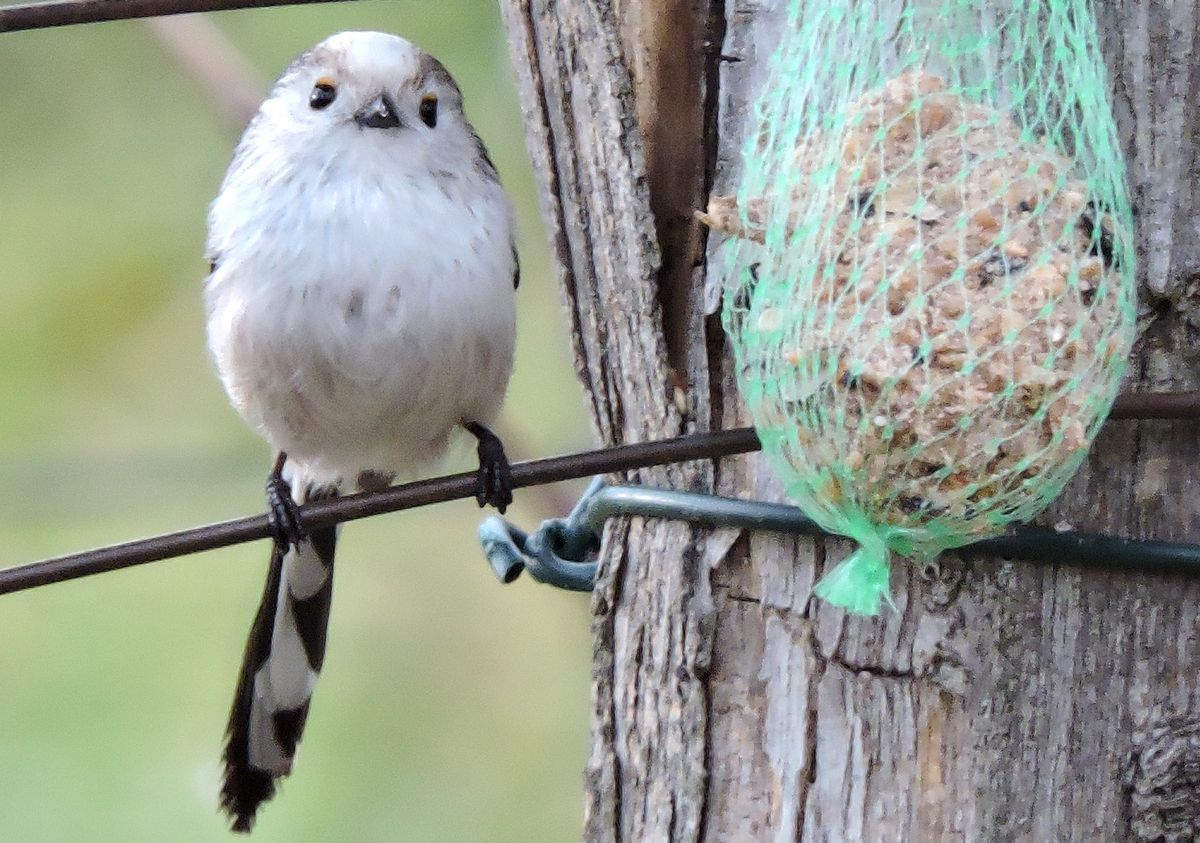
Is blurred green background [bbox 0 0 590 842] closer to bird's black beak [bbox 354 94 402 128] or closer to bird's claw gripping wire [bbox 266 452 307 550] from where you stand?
bird's claw gripping wire [bbox 266 452 307 550]

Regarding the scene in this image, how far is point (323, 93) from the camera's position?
2.24 metres

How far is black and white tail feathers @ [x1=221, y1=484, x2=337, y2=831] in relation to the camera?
2.57 meters

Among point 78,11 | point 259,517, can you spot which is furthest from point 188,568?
point 78,11

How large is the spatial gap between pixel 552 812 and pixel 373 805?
1.49 ft

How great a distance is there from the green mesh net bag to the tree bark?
16 centimetres

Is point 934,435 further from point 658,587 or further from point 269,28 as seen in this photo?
point 269,28

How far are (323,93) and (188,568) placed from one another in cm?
215

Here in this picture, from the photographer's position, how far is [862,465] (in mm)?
1427

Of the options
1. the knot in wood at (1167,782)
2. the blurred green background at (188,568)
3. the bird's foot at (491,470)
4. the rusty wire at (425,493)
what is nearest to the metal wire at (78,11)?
the rusty wire at (425,493)

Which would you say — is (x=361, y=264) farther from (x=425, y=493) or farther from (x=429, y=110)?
(x=425, y=493)

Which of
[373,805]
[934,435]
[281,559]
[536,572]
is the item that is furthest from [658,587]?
[373,805]

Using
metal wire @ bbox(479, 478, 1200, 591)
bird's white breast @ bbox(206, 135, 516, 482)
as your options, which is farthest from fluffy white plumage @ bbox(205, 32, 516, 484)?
metal wire @ bbox(479, 478, 1200, 591)

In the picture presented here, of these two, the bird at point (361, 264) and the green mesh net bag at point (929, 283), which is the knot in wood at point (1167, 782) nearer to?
the green mesh net bag at point (929, 283)

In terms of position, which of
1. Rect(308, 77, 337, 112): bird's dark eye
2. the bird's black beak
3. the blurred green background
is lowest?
the blurred green background
